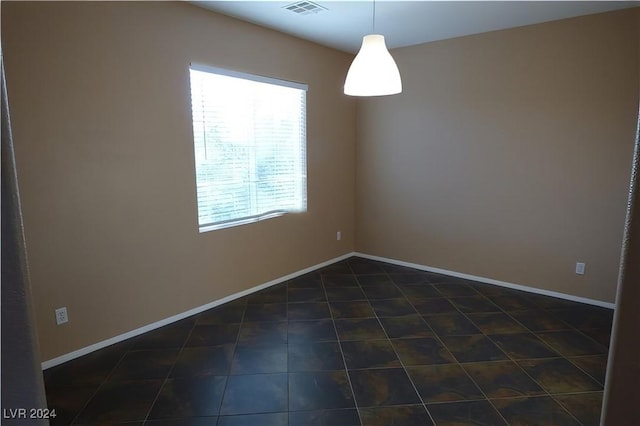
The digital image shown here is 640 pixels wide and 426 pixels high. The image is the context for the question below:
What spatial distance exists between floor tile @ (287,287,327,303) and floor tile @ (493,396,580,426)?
186 cm

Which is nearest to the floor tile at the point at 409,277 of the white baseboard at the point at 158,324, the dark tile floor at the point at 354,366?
the dark tile floor at the point at 354,366

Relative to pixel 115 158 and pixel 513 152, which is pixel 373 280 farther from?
pixel 115 158

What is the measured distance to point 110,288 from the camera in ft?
9.13

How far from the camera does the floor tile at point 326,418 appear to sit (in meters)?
2.04

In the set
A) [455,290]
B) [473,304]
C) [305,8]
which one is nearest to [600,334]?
[473,304]

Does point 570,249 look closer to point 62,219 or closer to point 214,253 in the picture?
point 214,253

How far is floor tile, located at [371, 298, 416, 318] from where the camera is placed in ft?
11.1

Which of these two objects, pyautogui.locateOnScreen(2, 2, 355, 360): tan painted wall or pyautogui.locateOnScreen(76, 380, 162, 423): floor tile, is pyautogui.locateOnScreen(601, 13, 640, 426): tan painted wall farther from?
pyautogui.locateOnScreen(2, 2, 355, 360): tan painted wall

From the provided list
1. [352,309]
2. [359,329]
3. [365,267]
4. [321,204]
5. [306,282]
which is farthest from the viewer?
[365,267]

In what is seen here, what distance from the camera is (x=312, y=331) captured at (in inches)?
120

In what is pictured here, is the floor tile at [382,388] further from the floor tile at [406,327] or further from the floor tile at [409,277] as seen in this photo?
the floor tile at [409,277]

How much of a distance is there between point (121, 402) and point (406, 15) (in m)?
3.57

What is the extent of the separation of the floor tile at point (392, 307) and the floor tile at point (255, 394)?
1245 millimetres

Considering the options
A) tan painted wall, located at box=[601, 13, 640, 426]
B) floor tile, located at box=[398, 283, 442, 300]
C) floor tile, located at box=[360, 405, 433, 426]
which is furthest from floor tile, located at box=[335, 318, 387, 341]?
A: tan painted wall, located at box=[601, 13, 640, 426]
